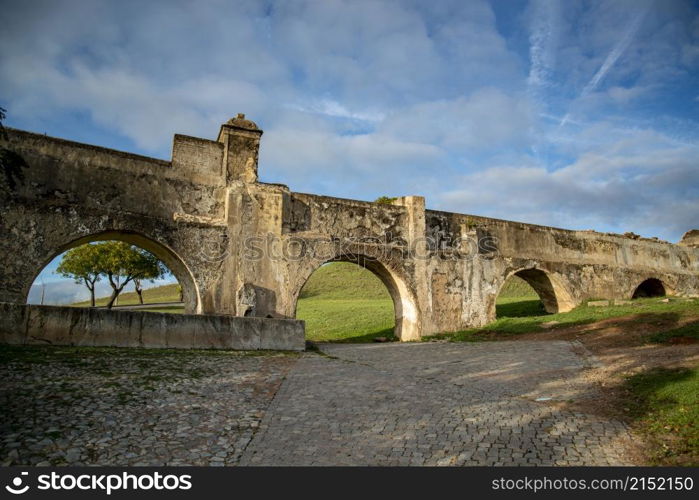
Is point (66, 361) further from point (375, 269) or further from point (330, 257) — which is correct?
point (375, 269)

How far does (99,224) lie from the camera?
499 inches

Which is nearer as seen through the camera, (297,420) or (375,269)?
(297,420)

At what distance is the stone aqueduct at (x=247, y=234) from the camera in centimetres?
1220

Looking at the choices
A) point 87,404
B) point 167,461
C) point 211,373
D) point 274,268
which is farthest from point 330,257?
point 167,461

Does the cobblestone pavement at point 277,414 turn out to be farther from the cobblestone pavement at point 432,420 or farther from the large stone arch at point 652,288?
the large stone arch at point 652,288

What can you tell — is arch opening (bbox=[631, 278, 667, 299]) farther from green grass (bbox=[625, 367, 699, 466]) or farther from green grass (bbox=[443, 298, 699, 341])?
green grass (bbox=[625, 367, 699, 466])

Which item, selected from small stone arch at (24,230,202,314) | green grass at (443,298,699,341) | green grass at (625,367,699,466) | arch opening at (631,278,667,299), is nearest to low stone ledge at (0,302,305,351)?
small stone arch at (24,230,202,314)

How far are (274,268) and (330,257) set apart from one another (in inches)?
75.9

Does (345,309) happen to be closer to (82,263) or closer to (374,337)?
(374,337)

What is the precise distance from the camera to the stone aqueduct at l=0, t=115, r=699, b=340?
12.2 meters

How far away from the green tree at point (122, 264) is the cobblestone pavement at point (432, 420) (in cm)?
2200

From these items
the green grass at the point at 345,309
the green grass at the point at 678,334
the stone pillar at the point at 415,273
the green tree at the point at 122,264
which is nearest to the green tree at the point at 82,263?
the green tree at the point at 122,264

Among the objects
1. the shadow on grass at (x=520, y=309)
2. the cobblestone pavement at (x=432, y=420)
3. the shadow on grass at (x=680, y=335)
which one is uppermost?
the shadow on grass at (x=520, y=309)

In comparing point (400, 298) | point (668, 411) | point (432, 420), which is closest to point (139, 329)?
point (432, 420)
